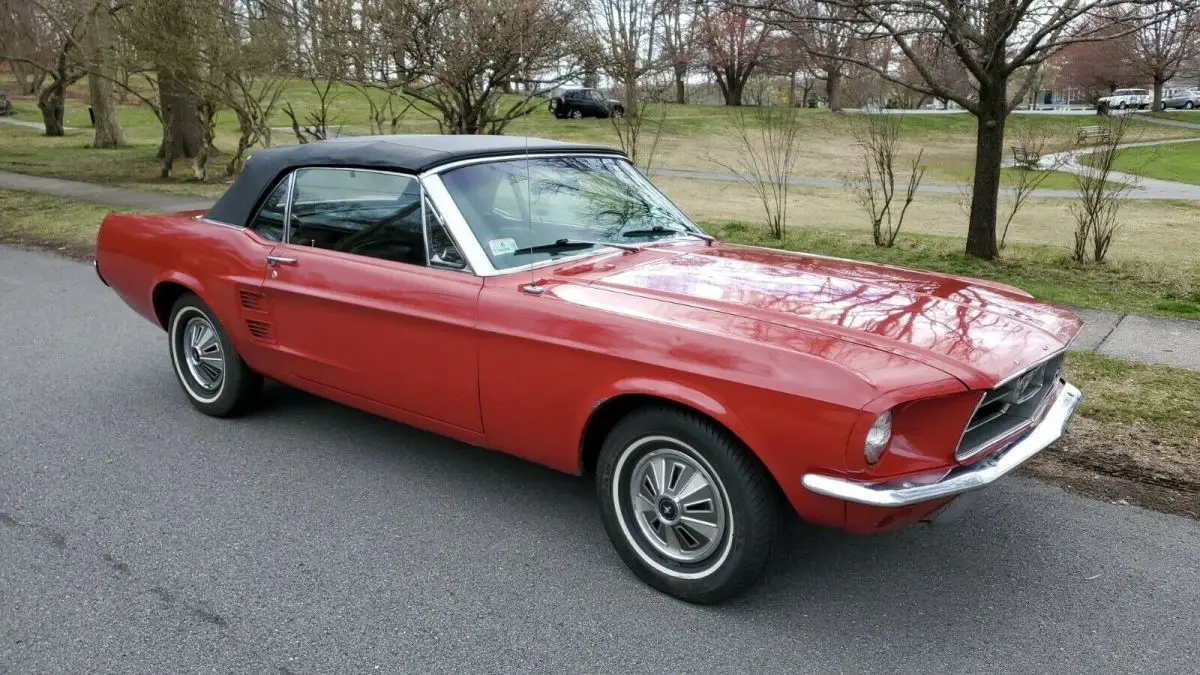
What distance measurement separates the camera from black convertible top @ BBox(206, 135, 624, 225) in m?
4.02

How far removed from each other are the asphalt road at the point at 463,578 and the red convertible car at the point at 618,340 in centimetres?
32

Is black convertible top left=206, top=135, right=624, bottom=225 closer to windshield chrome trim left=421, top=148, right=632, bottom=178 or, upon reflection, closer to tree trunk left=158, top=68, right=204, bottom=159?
windshield chrome trim left=421, top=148, right=632, bottom=178

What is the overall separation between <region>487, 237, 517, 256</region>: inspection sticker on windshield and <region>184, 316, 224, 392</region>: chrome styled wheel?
1.94 metres

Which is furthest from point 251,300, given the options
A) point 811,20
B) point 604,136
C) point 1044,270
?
point 604,136

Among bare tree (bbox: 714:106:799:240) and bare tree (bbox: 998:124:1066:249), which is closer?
bare tree (bbox: 998:124:1066:249)

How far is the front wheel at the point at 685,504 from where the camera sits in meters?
2.92

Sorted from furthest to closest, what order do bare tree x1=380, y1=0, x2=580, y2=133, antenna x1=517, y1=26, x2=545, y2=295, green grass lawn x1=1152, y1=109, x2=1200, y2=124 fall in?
green grass lawn x1=1152, y1=109, x2=1200, y2=124, bare tree x1=380, y1=0, x2=580, y2=133, antenna x1=517, y1=26, x2=545, y2=295

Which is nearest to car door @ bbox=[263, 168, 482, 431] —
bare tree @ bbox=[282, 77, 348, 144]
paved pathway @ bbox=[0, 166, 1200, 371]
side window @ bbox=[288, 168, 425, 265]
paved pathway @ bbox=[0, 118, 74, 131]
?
side window @ bbox=[288, 168, 425, 265]

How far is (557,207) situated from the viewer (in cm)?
418

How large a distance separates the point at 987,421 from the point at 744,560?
95 cm

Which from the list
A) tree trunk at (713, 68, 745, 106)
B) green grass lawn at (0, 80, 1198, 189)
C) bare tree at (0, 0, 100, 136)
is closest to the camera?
bare tree at (0, 0, 100, 136)

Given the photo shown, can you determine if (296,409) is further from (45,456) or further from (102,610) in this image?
(102,610)

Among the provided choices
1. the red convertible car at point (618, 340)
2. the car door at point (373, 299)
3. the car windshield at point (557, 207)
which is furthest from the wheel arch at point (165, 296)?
the car windshield at point (557, 207)

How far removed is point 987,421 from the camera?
3074 millimetres
